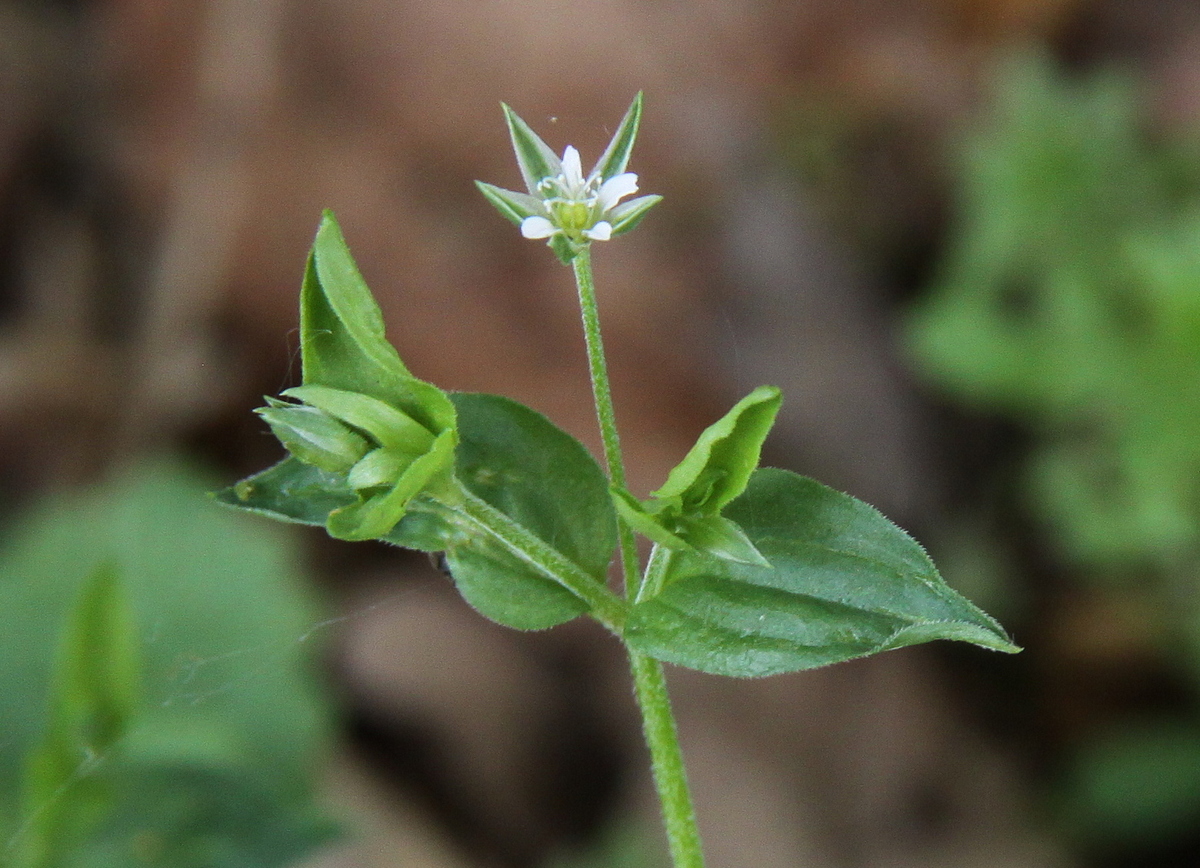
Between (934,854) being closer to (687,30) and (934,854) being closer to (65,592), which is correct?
(65,592)

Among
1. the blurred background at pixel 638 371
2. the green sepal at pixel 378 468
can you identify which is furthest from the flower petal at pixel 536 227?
the blurred background at pixel 638 371

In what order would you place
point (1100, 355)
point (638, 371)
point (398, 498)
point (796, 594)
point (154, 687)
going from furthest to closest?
point (638, 371) < point (1100, 355) < point (154, 687) < point (796, 594) < point (398, 498)

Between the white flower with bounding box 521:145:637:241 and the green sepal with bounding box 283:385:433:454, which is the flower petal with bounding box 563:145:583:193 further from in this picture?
the green sepal with bounding box 283:385:433:454

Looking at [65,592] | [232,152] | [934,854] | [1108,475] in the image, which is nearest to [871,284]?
[1108,475]

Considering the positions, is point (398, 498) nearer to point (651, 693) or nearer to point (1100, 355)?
point (651, 693)

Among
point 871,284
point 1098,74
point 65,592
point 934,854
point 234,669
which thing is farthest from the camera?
point 1098,74

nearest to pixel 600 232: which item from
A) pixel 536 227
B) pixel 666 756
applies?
pixel 536 227

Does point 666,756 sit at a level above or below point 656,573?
below
